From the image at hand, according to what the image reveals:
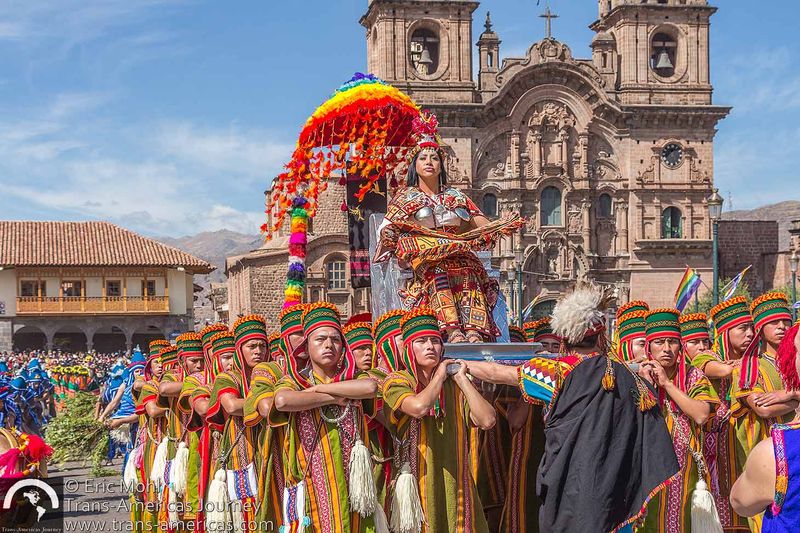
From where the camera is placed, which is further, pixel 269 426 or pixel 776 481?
pixel 269 426

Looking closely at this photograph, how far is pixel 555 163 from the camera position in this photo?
50031mm

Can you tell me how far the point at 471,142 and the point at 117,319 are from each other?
1822 centimetres

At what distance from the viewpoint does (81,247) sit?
171 ft

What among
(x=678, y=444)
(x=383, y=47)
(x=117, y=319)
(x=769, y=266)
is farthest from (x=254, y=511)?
(x=769, y=266)

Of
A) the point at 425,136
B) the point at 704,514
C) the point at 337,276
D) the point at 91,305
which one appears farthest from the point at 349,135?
the point at 91,305

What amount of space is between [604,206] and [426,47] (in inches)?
432

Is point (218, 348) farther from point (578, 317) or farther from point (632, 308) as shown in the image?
point (578, 317)

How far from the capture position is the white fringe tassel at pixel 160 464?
8633 millimetres

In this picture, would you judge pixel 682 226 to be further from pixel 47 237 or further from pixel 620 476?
pixel 620 476

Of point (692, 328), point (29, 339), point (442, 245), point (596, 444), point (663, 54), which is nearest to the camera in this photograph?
point (596, 444)

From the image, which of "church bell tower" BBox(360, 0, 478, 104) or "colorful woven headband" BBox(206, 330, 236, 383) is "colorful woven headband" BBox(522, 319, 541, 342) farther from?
"church bell tower" BBox(360, 0, 478, 104)

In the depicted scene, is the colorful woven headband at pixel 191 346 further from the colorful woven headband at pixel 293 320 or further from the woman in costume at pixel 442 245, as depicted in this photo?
the colorful woven headband at pixel 293 320

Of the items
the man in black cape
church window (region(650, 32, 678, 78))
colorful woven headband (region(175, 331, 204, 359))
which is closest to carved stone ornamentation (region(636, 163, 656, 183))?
church window (region(650, 32, 678, 78))

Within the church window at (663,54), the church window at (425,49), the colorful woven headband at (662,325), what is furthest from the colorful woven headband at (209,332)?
the church window at (663,54)
